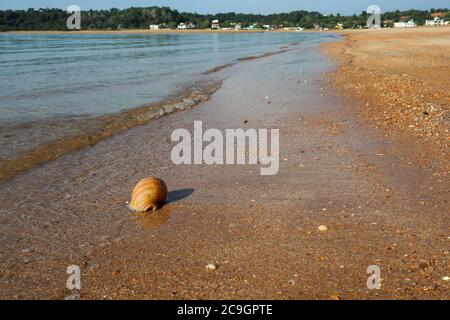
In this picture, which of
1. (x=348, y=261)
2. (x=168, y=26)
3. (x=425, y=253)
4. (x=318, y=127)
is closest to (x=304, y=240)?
(x=348, y=261)

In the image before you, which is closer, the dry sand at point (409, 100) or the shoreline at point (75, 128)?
the shoreline at point (75, 128)

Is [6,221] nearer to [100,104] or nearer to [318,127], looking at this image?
[318,127]

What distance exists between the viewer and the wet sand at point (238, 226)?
3.77 metres

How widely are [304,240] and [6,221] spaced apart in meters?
3.63

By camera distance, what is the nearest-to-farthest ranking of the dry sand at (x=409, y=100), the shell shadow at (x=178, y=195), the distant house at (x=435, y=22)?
1. the shell shadow at (x=178, y=195)
2. the dry sand at (x=409, y=100)
3. the distant house at (x=435, y=22)

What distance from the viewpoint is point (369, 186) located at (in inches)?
234

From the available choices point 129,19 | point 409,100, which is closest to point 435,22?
point 129,19

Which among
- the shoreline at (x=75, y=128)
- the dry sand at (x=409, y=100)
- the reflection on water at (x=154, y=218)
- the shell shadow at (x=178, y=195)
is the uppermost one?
the dry sand at (x=409, y=100)

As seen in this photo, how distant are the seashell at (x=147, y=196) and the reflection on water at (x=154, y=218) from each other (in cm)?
8

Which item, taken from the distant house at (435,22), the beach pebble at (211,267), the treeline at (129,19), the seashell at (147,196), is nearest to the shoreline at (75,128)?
the seashell at (147,196)

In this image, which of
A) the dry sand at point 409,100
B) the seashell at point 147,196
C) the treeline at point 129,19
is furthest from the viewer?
the treeline at point 129,19

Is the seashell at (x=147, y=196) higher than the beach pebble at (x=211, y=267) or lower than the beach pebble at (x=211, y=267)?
higher

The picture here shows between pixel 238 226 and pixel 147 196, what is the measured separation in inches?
50.0

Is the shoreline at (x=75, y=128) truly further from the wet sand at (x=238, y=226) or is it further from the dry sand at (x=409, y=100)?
the dry sand at (x=409, y=100)
